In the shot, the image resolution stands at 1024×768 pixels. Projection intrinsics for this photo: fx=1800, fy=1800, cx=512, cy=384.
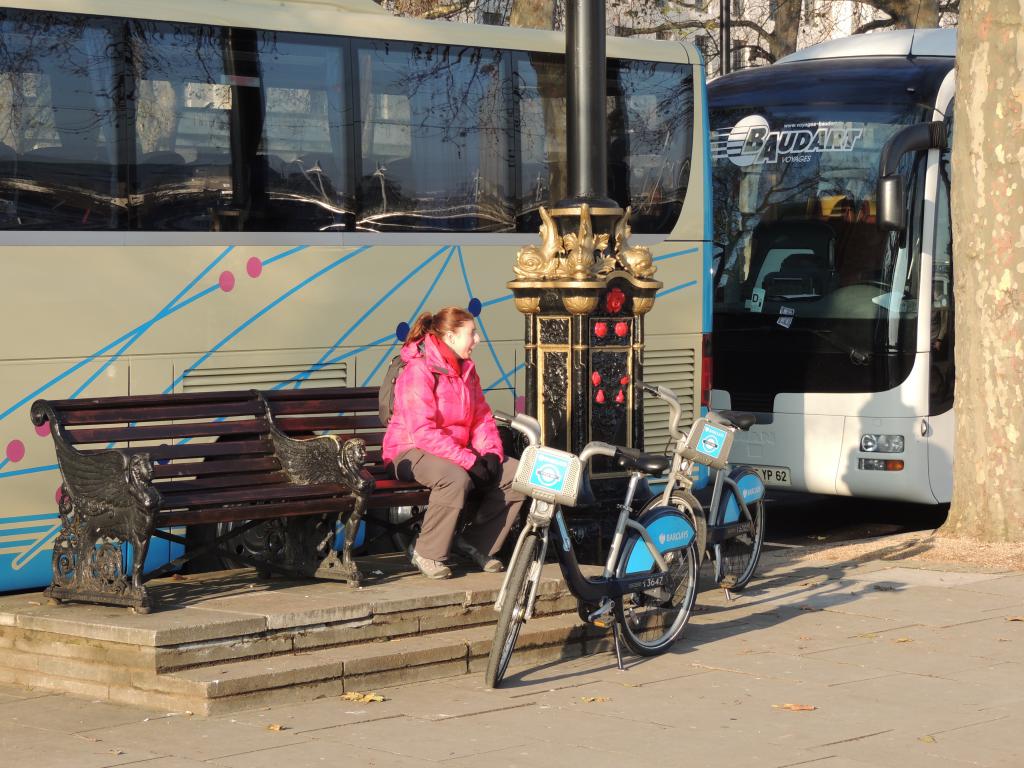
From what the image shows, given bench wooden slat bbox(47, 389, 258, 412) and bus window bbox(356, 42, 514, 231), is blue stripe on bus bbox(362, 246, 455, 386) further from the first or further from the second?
bench wooden slat bbox(47, 389, 258, 412)

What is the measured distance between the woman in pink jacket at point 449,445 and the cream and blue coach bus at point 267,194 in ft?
5.31

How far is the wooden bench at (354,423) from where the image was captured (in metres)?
9.18

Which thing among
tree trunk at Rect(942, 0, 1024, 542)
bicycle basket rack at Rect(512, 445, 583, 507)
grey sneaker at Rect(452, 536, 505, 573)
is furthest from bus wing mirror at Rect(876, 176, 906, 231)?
bicycle basket rack at Rect(512, 445, 583, 507)

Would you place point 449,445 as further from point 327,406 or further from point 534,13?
point 534,13

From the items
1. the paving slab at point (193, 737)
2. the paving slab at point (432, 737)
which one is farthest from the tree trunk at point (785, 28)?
the paving slab at point (193, 737)

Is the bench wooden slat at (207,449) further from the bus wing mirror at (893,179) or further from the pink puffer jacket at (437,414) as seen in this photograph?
the bus wing mirror at (893,179)

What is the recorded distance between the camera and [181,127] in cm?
→ 1001

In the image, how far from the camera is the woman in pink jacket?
8773 millimetres

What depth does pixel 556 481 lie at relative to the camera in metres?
7.56

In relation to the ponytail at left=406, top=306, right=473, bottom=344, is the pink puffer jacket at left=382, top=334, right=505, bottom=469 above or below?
below

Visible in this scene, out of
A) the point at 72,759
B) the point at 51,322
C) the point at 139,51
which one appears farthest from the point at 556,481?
the point at 139,51

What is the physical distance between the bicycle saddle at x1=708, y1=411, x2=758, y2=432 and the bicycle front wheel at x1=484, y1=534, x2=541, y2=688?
255 centimetres

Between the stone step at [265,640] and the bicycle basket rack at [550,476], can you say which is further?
the bicycle basket rack at [550,476]

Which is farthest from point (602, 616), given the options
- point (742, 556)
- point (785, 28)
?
point (785, 28)
